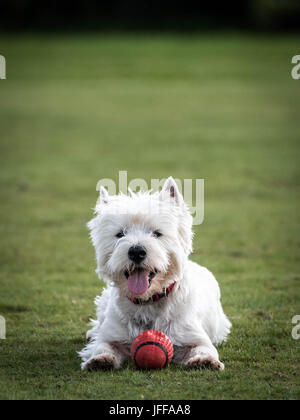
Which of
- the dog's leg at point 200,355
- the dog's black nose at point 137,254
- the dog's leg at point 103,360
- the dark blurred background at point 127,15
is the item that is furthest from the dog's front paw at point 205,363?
the dark blurred background at point 127,15

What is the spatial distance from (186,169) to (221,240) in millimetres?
8361

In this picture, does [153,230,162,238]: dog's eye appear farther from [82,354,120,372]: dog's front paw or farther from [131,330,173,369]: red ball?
[82,354,120,372]: dog's front paw

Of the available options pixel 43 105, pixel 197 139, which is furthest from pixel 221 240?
pixel 43 105

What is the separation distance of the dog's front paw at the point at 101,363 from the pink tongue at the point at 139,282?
64cm

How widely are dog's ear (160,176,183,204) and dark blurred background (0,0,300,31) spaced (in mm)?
50464

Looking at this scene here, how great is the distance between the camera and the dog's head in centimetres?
637

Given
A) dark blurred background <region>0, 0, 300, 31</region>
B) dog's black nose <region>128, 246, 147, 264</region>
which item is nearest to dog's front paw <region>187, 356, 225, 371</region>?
dog's black nose <region>128, 246, 147, 264</region>

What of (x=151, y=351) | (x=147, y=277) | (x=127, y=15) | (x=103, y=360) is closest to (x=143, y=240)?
(x=147, y=277)

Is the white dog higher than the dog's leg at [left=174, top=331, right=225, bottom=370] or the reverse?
higher

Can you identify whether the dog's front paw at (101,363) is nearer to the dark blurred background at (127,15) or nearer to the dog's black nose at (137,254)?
the dog's black nose at (137,254)

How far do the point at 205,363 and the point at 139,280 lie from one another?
967 mm

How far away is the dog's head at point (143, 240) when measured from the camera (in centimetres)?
637

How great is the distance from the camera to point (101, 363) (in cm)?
639

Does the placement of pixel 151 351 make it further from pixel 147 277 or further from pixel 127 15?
pixel 127 15
